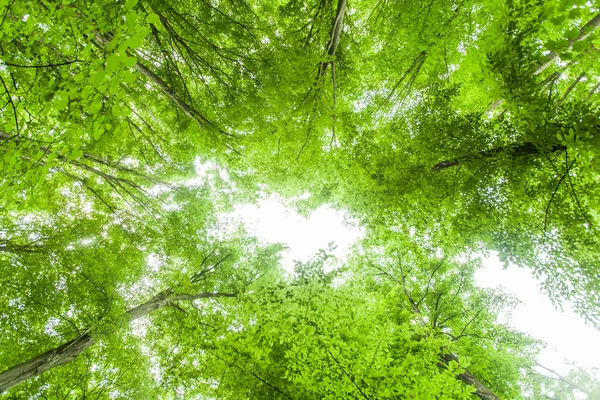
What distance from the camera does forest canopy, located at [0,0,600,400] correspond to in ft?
9.15

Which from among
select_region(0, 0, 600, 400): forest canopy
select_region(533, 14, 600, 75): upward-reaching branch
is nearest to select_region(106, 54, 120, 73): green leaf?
select_region(0, 0, 600, 400): forest canopy

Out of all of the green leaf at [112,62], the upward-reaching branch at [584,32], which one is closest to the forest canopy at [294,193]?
the green leaf at [112,62]

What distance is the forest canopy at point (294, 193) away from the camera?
2790mm

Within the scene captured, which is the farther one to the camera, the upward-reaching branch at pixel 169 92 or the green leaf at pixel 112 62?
the upward-reaching branch at pixel 169 92

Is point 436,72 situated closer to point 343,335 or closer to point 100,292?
point 343,335

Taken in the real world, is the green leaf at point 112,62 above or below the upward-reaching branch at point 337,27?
below

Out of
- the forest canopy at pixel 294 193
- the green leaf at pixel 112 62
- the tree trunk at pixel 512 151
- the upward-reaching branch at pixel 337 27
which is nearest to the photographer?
Result: the green leaf at pixel 112 62

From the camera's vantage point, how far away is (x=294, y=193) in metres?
7.48

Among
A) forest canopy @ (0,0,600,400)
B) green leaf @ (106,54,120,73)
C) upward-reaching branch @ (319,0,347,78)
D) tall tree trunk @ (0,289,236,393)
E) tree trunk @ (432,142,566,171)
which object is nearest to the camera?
green leaf @ (106,54,120,73)

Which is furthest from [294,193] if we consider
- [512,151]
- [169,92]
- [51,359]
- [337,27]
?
[51,359]

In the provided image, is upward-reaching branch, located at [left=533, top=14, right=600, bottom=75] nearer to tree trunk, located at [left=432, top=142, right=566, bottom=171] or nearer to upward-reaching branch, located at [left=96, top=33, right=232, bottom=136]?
tree trunk, located at [left=432, top=142, right=566, bottom=171]

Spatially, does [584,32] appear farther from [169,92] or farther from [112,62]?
[169,92]

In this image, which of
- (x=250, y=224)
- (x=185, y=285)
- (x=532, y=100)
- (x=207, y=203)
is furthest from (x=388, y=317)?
(x=532, y=100)

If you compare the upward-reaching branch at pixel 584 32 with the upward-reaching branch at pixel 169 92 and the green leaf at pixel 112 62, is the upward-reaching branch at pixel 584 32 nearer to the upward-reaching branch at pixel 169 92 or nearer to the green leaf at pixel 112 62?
the green leaf at pixel 112 62
